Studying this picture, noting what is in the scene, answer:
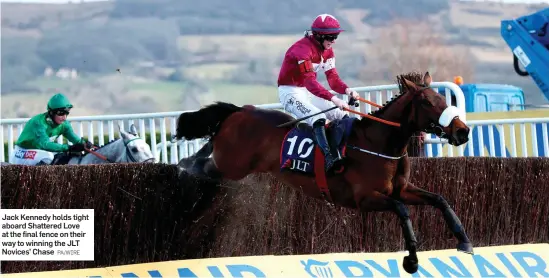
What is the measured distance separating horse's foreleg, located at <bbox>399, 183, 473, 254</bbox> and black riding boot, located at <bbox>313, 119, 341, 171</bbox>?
2.00ft

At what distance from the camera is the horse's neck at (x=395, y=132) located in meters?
8.23

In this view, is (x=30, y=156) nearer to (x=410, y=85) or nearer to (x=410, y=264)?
(x=410, y=85)

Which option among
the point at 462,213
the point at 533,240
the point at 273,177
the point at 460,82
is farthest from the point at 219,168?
the point at 460,82

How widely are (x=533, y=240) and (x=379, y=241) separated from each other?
6.03ft

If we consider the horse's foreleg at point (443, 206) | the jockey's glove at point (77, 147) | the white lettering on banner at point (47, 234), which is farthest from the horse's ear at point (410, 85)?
the jockey's glove at point (77, 147)

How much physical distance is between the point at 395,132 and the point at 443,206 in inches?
28.0

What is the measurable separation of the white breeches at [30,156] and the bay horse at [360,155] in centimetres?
314

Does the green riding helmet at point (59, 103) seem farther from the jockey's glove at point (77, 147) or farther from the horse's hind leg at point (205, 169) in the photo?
the horse's hind leg at point (205, 169)

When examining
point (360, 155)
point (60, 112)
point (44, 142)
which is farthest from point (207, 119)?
point (44, 142)

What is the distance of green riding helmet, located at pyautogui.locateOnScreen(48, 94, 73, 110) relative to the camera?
11.6 meters

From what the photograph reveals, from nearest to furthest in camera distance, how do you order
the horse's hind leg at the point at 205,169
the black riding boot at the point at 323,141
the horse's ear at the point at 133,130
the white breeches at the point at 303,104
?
the black riding boot at the point at 323,141
the white breeches at the point at 303,104
the horse's hind leg at the point at 205,169
the horse's ear at the point at 133,130

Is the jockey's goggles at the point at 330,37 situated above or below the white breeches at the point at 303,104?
above

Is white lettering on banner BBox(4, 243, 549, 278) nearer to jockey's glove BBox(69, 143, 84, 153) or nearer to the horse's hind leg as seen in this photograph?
the horse's hind leg

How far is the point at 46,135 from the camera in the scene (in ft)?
A: 38.3
